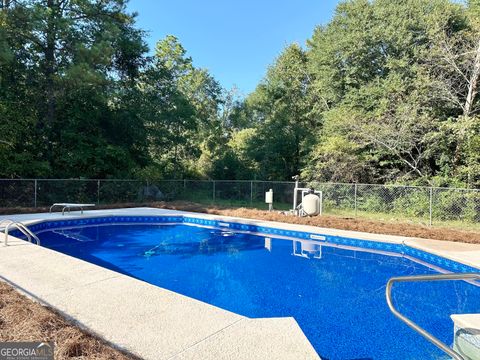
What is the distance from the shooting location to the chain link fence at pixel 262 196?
411 inches

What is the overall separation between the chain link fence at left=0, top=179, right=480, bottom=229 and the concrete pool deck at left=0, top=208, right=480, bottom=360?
8.38m

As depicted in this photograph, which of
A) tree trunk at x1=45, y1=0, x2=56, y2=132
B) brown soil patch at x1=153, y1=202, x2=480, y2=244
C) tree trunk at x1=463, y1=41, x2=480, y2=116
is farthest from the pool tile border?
tree trunk at x1=463, y1=41, x2=480, y2=116

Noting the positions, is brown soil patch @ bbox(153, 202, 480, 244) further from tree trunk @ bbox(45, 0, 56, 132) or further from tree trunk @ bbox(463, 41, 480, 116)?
tree trunk @ bbox(45, 0, 56, 132)

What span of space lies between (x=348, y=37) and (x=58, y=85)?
41.3 ft

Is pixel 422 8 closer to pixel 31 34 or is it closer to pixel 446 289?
pixel 446 289

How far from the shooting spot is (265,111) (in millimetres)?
19641

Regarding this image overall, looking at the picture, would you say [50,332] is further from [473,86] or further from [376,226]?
[473,86]

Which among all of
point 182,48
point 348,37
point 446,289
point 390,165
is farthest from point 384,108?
point 182,48

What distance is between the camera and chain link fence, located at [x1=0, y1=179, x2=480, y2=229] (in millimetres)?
10438

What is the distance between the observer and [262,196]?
52.9ft

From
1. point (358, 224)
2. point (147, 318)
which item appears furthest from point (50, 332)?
point (358, 224)

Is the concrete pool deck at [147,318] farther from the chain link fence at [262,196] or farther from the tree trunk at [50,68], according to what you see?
the tree trunk at [50,68]

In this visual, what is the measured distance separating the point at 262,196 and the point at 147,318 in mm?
13220

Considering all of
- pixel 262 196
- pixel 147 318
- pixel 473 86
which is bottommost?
pixel 147 318
